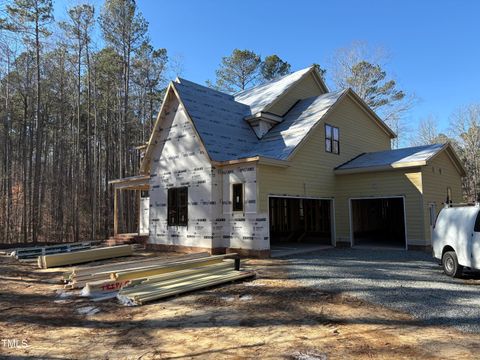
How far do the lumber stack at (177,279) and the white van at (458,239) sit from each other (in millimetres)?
4846

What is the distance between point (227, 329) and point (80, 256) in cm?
961

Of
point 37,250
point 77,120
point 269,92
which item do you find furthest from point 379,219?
point 77,120

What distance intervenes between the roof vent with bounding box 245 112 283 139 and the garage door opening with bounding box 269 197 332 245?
347 cm

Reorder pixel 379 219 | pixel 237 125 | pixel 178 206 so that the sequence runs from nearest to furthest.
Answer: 1. pixel 178 206
2. pixel 237 125
3. pixel 379 219

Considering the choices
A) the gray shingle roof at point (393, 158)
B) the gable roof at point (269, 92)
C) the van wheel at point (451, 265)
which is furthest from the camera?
the gable roof at point (269, 92)

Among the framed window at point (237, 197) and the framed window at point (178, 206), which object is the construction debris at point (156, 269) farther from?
the framed window at point (178, 206)

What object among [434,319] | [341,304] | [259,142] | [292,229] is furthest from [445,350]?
[292,229]

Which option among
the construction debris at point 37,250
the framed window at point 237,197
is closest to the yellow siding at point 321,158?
the framed window at point 237,197

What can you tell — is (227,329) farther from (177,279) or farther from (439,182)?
(439,182)

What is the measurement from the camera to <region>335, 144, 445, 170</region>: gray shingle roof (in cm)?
1438

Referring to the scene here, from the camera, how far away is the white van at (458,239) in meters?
7.82

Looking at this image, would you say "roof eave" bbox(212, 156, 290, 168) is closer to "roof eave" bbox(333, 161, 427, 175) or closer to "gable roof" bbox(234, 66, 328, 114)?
"roof eave" bbox(333, 161, 427, 175)

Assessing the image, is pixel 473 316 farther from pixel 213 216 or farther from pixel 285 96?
pixel 285 96

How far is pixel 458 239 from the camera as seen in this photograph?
327 inches
